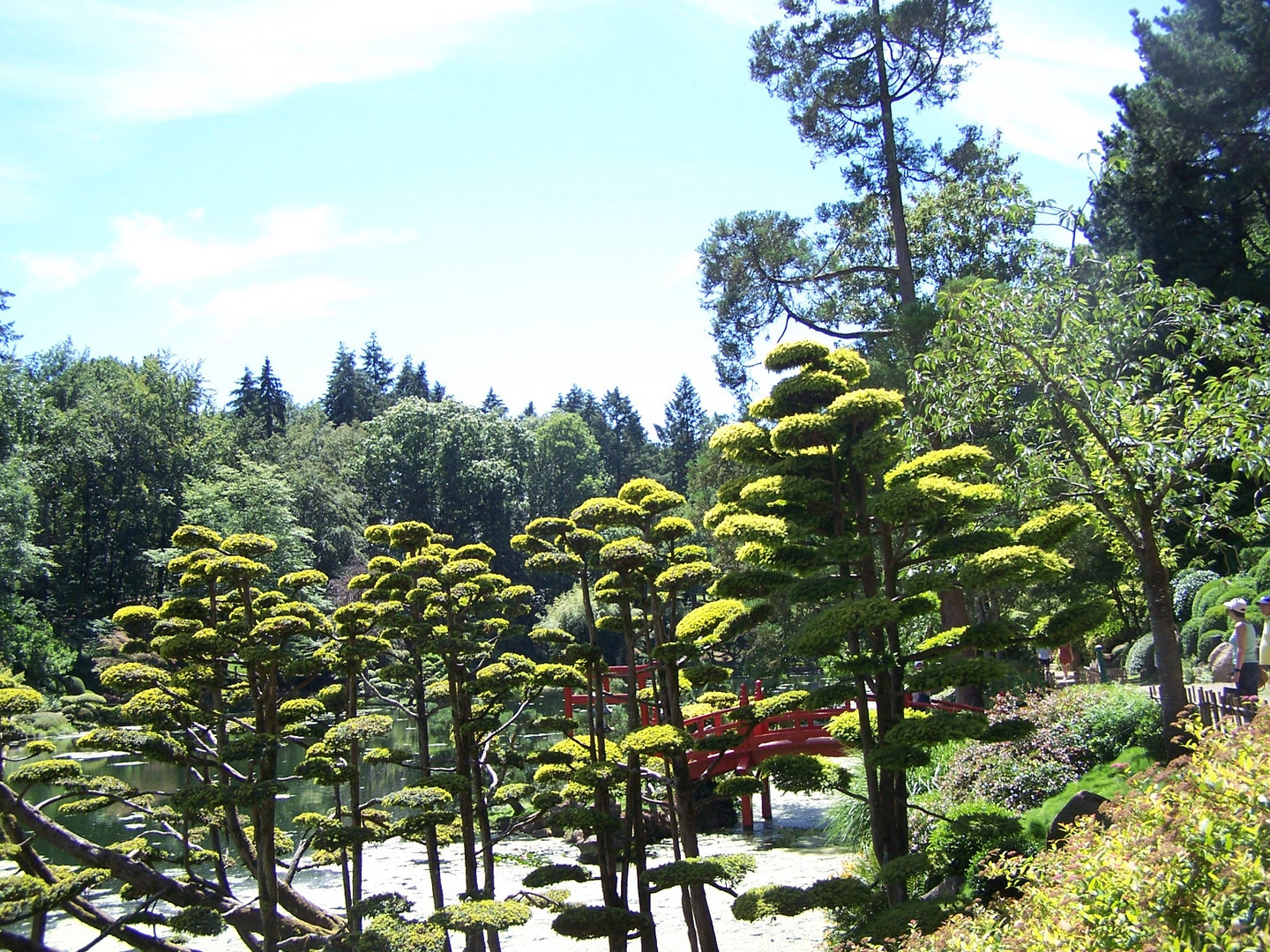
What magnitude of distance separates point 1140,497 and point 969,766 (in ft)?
12.9

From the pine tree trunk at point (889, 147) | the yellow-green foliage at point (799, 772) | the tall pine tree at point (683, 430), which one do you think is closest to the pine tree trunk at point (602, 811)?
the yellow-green foliage at point (799, 772)

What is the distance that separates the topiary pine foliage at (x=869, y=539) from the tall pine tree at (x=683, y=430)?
6056cm

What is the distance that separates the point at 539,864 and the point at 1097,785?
5116mm

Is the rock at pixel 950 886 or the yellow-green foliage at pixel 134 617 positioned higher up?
the yellow-green foliage at pixel 134 617

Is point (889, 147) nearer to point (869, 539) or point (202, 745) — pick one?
point (869, 539)

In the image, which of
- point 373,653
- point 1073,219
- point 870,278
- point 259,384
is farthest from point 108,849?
point 259,384

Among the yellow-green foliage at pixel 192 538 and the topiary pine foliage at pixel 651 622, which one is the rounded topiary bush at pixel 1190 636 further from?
the yellow-green foliage at pixel 192 538

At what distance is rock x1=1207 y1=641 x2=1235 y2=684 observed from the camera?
1426 cm

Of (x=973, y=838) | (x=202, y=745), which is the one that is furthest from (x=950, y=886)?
(x=202, y=745)

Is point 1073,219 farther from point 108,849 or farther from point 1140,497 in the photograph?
point 108,849

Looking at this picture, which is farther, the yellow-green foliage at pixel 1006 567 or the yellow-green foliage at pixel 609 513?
the yellow-green foliage at pixel 609 513

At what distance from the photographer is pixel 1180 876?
3252mm

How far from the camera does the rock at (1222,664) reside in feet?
46.8

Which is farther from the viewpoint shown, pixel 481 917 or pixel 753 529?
pixel 753 529
